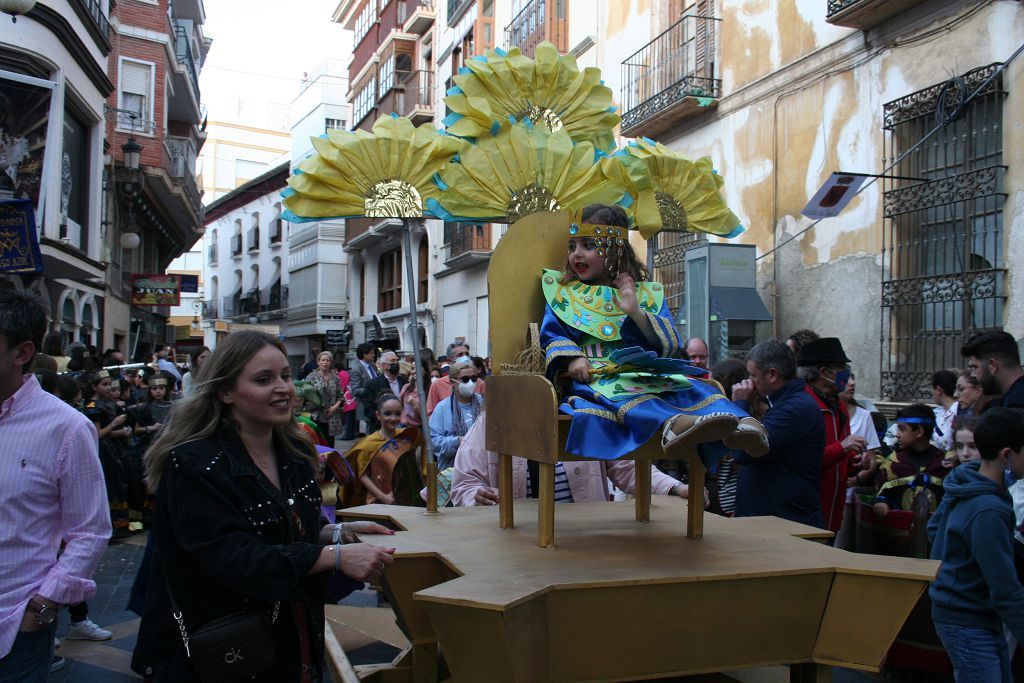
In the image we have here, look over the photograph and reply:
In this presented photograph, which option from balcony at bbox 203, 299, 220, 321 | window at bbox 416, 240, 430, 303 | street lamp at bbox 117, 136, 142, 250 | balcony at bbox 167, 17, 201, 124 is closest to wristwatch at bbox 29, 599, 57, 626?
street lamp at bbox 117, 136, 142, 250

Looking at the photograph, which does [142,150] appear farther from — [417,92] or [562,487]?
[562,487]

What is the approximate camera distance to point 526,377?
3.01 m

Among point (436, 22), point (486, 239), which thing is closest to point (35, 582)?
point (486, 239)

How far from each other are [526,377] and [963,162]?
24.3ft

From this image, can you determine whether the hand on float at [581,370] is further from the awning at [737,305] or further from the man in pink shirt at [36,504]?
the awning at [737,305]

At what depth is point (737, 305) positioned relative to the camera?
36.3ft

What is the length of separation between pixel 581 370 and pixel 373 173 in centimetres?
144

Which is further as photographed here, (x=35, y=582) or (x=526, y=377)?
(x=526, y=377)

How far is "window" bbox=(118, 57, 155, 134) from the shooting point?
21.7 metres

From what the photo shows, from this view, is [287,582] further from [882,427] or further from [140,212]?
[140,212]

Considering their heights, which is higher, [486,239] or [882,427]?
[486,239]

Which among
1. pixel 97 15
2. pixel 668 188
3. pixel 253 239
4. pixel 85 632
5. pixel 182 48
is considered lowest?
pixel 85 632

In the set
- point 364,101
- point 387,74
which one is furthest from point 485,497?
point 364,101

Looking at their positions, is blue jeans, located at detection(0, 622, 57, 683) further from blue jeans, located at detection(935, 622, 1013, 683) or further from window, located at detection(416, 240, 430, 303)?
window, located at detection(416, 240, 430, 303)
